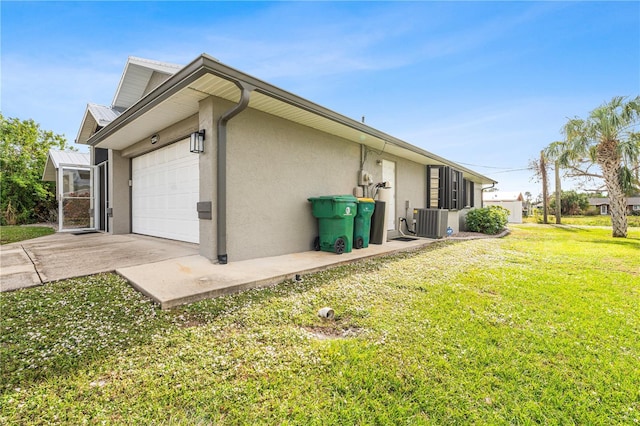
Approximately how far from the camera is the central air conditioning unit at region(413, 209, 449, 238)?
8.62m

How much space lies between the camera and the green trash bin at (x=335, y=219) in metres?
5.22

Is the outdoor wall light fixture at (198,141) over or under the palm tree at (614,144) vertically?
under

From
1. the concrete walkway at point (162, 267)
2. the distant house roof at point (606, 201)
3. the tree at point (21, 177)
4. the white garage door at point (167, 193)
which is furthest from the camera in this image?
the distant house roof at point (606, 201)

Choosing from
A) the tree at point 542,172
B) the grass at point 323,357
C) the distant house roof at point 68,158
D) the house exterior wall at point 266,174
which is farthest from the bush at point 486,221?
the distant house roof at point 68,158

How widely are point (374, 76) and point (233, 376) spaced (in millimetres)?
11183

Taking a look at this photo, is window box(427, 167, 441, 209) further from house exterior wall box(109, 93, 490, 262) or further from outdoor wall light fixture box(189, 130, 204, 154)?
outdoor wall light fixture box(189, 130, 204, 154)

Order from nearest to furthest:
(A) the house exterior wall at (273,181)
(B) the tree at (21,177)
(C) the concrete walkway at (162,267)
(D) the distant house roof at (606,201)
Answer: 1. (C) the concrete walkway at (162,267)
2. (A) the house exterior wall at (273,181)
3. (B) the tree at (21,177)
4. (D) the distant house roof at (606,201)

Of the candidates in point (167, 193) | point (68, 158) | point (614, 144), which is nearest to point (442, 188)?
point (614, 144)

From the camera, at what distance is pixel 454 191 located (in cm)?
1064

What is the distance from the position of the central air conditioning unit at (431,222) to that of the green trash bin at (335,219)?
410 centimetres

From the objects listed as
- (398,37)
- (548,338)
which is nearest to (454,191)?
(398,37)

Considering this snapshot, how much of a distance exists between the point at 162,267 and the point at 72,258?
2033 mm

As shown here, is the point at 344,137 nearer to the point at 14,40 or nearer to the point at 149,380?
the point at 149,380

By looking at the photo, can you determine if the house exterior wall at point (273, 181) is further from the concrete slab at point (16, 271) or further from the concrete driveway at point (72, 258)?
the concrete slab at point (16, 271)
